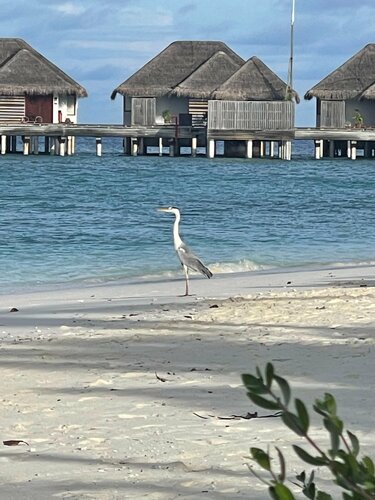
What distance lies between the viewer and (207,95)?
5709 cm

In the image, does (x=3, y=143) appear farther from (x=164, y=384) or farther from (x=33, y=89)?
(x=164, y=384)

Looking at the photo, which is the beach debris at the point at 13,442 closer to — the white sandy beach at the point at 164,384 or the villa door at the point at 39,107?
the white sandy beach at the point at 164,384

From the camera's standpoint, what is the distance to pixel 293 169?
50.4m

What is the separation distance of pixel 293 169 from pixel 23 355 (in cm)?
4269

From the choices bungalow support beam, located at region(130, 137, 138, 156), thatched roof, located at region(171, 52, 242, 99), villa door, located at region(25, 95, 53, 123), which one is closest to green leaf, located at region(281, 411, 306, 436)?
bungalow support beam, located at region(130, 137, 138, 156)

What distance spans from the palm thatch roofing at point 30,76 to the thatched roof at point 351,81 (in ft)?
36.3

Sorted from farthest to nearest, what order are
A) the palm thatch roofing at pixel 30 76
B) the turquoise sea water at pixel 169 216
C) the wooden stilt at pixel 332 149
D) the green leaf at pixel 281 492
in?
the palm thatch roofing at pixel 30 76 → the wooden stilt at pixel 332 149 → the turquoise sea water at pixel 169 216 → the green leaf at pixel 281 492

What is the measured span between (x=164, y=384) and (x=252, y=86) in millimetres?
50599

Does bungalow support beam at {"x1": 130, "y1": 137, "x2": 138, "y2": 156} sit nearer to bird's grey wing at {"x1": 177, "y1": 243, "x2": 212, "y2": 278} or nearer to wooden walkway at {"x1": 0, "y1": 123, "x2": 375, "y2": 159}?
wooden walkway at {"x1": 0, "y1": 123, "x2": 375, "y2": 159}

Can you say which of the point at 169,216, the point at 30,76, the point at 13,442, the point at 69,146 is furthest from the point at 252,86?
the point at 13,442

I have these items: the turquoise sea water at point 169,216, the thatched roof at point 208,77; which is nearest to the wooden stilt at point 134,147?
the thatched roof at point 208,77

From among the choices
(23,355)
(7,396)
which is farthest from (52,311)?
(7,396)

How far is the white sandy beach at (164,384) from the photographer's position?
501 centimetres

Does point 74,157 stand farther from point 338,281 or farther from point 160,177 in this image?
point 338,281
